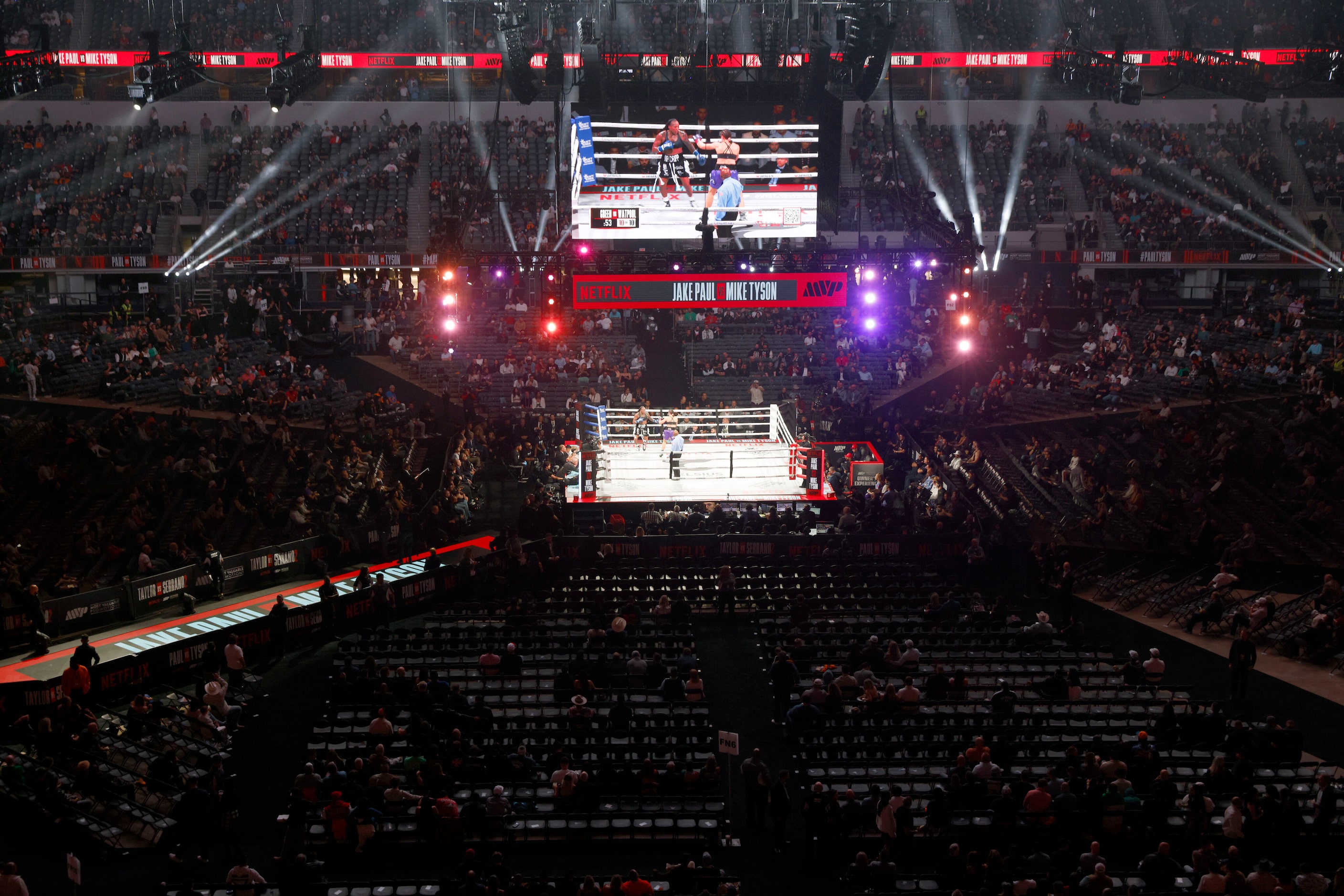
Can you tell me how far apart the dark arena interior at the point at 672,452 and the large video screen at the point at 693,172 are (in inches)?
4.3

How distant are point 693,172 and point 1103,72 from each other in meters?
14.5

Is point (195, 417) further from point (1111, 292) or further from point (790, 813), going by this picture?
point (1111, 292)

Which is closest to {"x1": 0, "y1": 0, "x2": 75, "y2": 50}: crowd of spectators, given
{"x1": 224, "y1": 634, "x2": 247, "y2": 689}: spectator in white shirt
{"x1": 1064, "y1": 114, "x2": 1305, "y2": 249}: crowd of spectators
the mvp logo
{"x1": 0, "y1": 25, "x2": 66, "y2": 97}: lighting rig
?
{"x1": 0, "y1": 25, "x2": 66, "y2": 97}: lighting rig

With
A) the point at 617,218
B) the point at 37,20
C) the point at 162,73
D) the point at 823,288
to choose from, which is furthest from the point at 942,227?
the point at 37,20

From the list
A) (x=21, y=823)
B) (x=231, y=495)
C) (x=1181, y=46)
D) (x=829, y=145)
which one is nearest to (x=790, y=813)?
(x=21, y=823)

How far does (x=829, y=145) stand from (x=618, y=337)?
11.5m

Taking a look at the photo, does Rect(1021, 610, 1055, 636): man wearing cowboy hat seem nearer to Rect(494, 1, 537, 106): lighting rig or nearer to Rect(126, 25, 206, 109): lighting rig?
Rect(494, 1, 537, 106): lighting rig

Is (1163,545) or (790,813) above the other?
(1163,545)

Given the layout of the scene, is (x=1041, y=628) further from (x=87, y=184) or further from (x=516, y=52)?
(x=87, y=184)

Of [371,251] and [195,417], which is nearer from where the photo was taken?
[195,417]

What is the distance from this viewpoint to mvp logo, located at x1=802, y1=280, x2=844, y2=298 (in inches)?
1038

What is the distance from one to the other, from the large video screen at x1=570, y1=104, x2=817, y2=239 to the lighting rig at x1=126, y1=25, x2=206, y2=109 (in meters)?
10.0

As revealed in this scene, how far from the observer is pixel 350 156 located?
1634 inches

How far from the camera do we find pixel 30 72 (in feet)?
80.1
